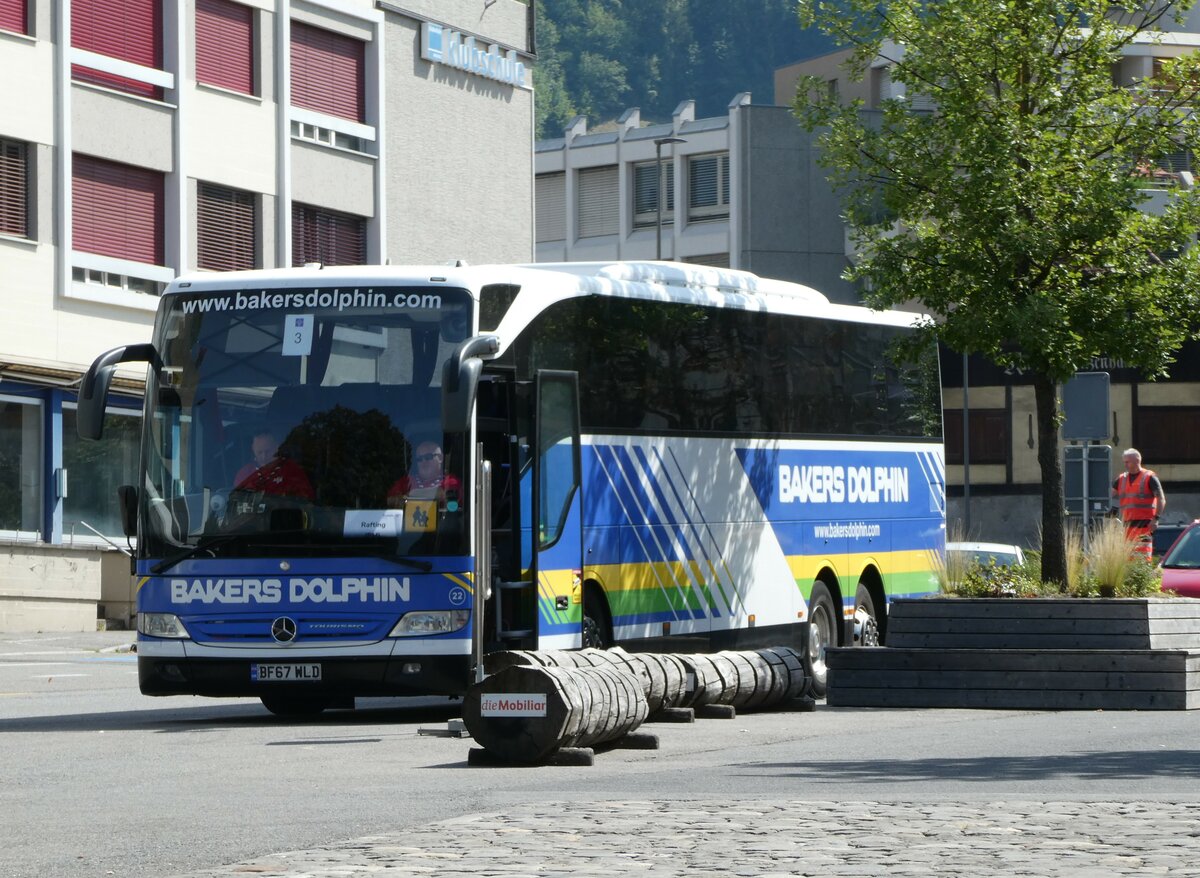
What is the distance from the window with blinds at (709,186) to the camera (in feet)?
273

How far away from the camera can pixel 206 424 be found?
658 inches

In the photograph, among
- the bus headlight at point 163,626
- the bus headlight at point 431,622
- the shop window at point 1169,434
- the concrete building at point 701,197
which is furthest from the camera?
the concrete building at point 701,197

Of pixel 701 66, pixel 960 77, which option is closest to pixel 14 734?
pixel 960 77

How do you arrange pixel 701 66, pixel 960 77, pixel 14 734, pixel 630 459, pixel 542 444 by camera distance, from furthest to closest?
pixel 701 66 → pixel 960 77 → pixel 630 459 → pixel 542 444 → pixel 14 734

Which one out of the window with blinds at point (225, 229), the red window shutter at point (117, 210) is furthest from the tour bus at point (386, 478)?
the window with blinds at point (225, 229)

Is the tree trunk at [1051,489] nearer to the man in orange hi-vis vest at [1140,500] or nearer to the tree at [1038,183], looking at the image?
the tree at [1038,183]

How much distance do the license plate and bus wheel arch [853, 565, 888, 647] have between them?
7.50m

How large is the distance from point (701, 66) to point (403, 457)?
407 ft

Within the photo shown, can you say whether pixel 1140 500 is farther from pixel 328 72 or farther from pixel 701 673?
pixel 328 72

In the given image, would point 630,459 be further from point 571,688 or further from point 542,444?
point 571,688

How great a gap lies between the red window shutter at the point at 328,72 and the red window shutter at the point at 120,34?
421 centimetres

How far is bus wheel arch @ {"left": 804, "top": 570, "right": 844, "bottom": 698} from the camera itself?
21.7 m

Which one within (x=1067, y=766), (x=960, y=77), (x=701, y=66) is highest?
(x=701, y=66)

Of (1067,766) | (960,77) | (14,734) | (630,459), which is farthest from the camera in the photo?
(960,77)
